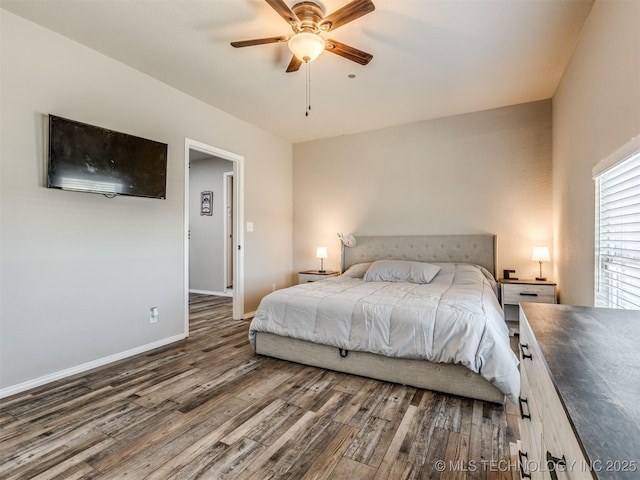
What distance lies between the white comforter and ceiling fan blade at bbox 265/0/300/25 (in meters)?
2.07

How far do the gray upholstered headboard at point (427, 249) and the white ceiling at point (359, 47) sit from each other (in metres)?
1.66

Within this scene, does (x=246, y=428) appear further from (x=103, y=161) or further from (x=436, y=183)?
(x=436, y=183)

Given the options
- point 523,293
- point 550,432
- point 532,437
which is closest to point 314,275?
point 523,293

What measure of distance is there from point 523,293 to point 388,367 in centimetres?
210

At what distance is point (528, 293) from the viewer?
139 inches

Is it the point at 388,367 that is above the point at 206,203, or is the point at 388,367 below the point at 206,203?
below

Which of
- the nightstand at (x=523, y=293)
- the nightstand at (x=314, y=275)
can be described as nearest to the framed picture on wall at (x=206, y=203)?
the nightstand at (x=314, y=275)

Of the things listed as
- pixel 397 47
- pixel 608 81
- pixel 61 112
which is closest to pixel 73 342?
pixel 61 112

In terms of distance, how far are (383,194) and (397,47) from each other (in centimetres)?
227

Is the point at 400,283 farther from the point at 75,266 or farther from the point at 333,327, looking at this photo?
the point at 75,266

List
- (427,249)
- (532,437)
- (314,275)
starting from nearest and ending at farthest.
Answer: (532,437)
(427,249)
(314,275)

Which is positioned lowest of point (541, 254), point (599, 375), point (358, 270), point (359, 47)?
point (358, 270)

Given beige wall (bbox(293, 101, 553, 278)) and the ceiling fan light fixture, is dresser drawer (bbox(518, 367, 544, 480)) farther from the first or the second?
beige wall (bbox(293, 101, 553, 278))

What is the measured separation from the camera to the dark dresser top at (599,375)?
492 millimetres
